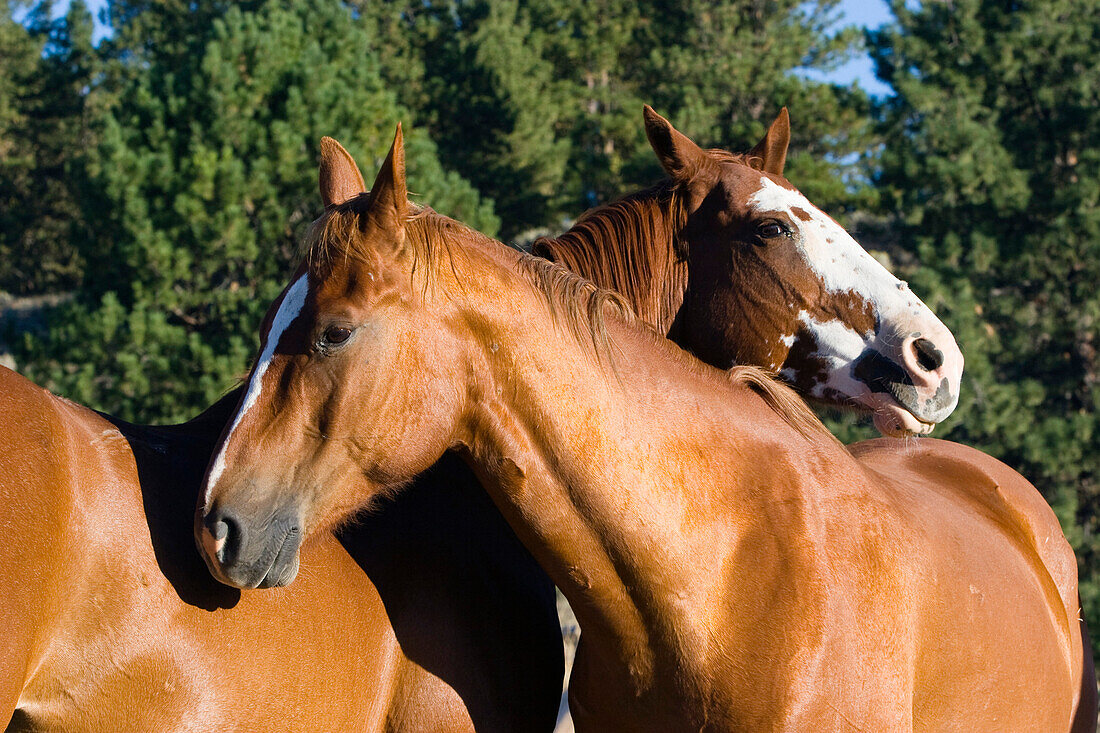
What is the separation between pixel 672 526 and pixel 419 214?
3.01 ft

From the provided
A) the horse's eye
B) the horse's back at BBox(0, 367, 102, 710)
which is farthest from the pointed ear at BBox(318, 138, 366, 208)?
the horse's back at BBox(0, 367, 102, 710)

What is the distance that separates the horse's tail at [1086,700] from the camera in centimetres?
350

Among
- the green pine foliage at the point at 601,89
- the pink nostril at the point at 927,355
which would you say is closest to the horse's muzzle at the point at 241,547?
the pink nostril at the point at 927,355

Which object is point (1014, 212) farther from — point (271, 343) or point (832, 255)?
point (271, 343)

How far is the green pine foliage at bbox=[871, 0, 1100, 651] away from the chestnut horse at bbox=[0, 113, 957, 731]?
449 inches

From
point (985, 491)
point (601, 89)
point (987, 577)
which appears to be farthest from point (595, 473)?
point (601, 89)

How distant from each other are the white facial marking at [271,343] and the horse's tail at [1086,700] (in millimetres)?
3048

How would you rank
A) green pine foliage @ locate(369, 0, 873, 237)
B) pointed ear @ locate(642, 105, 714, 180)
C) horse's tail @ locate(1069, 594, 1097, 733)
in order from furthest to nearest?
green pine foliage @ locate(369, 0, 873, 237) → horse's tail @ locate(1069, 594, 1097, 733) → pointed ear @ locate(642, 105, 714, 180)

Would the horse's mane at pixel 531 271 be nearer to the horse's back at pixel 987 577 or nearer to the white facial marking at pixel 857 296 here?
the white facial marking at pixel 857 296

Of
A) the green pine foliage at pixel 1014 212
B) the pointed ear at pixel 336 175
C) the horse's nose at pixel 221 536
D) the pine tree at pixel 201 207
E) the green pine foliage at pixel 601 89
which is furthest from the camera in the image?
the green pine foliage at pixel 601 89

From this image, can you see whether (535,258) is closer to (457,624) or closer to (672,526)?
(672,526)

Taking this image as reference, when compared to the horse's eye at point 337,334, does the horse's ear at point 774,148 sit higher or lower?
higher

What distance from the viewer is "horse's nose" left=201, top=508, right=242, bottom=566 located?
1981 millimetres

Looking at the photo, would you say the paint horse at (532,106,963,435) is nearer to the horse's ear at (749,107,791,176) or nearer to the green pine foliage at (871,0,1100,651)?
the horse's ear at (749,107,791,176)
